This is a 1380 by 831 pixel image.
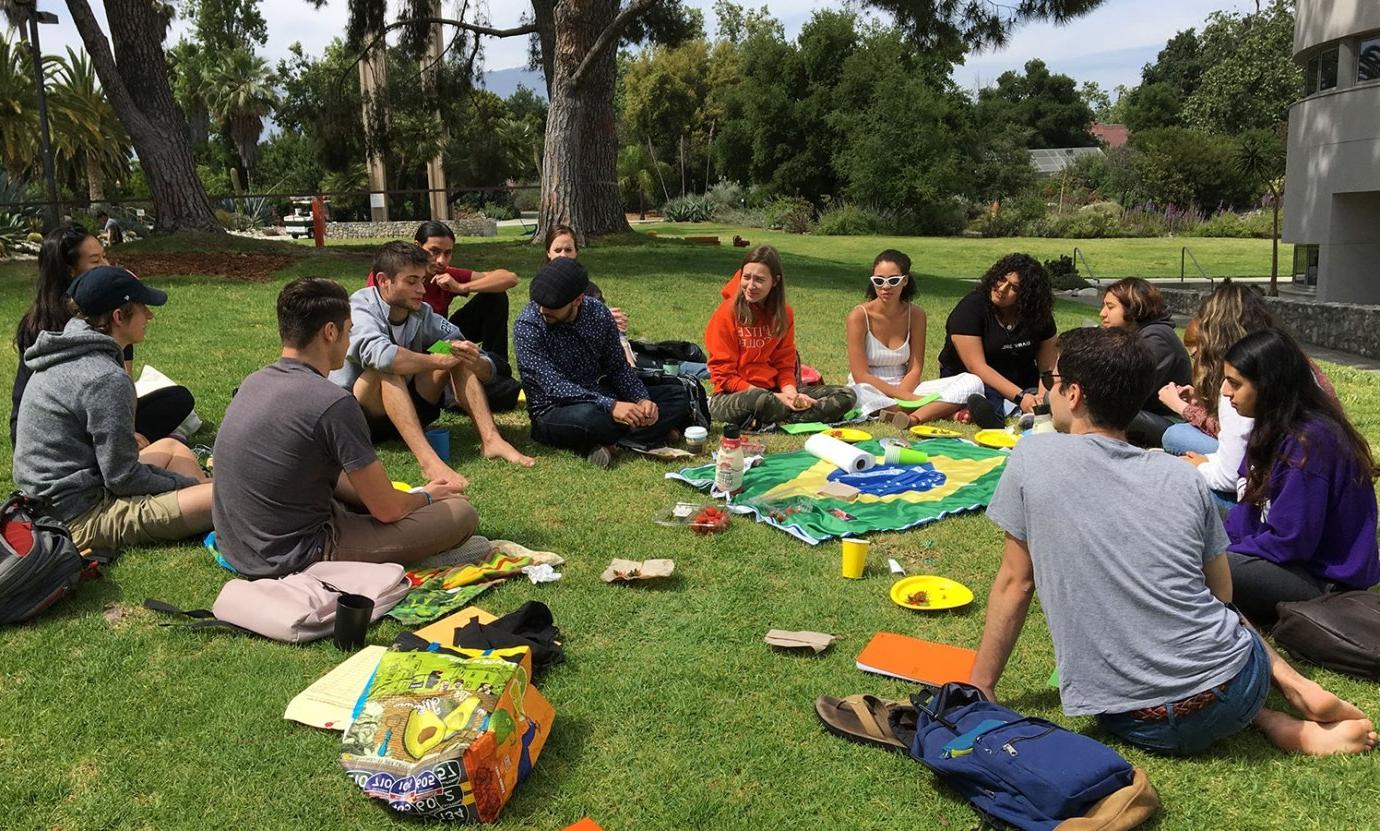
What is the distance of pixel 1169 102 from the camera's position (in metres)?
65.4

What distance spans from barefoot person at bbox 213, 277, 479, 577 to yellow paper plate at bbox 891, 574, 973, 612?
222 cm

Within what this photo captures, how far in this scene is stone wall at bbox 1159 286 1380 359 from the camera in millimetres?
16453

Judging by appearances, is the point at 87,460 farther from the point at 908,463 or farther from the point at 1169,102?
the point at 1169,102

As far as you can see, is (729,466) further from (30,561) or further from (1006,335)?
(30,561)

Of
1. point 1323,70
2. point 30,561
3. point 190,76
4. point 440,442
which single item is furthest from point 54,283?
point 190,76

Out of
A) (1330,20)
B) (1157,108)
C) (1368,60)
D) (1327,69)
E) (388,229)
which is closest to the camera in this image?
(1368,60)

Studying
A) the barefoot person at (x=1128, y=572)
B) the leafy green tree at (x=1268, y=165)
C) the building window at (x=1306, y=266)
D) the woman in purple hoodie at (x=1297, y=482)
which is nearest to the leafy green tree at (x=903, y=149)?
the leafy green tree at (x=1268, y=165)

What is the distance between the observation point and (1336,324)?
17312mm

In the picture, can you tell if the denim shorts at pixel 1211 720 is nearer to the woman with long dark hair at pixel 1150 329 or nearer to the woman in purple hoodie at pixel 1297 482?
the woman in purple hoodie at pixel 1297 482

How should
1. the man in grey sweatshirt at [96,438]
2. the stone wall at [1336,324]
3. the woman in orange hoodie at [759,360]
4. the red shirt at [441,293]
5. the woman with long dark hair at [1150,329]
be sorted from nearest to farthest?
1. the man in grey sweatshirt at [96,438]
2. the woman with long dark hair at [1150,329]
3. the woman in orange hoodie at [759,360]
4. the red shirt at [441,293]
5. the stone wall at [1336,324]

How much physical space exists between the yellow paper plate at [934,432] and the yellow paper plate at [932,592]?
2674 millimetres

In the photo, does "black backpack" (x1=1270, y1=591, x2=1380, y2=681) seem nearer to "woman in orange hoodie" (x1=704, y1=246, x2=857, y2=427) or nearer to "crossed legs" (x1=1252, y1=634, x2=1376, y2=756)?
"crossed legs" (x1=1252, y1=634, x2=1376, y2=756)

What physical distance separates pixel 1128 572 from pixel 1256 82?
183 feet

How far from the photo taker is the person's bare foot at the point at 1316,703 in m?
3.13
